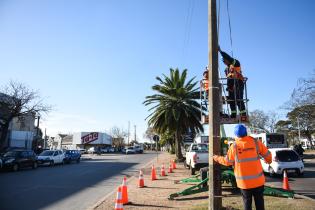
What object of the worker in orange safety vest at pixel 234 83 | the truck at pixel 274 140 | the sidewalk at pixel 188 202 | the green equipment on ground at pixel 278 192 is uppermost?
the worker in orange safety vest at pixel 234 83

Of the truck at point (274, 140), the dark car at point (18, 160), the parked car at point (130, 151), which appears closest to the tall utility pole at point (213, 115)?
the dark car at point (18, 160)

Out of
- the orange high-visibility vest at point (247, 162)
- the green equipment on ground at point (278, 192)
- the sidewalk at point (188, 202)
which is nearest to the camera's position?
the orange high-visibility vest at point (247, 162)

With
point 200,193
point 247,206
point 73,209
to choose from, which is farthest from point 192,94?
point 247,206

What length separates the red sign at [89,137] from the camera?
8444 centimetres

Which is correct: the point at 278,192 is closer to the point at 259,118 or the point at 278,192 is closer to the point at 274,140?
the point at 274,140

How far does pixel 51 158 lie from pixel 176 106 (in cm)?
1289

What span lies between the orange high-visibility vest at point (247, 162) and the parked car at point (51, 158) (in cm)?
2743

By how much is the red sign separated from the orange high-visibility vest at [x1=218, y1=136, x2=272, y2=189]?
81.5 m

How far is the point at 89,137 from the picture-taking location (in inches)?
3342

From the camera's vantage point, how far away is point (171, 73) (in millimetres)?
33719

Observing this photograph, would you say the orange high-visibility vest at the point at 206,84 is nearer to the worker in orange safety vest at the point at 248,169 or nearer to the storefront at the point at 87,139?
the worker in orange safety vest at the point at 248,169

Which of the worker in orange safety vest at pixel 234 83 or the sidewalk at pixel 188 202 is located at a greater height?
the worker in orange safety vest at pixel 234 83

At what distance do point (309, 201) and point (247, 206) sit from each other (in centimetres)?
462

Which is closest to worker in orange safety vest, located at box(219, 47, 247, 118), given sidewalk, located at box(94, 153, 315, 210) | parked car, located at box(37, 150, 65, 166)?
sidewalk, located at box(94, 153, 315, 210)
